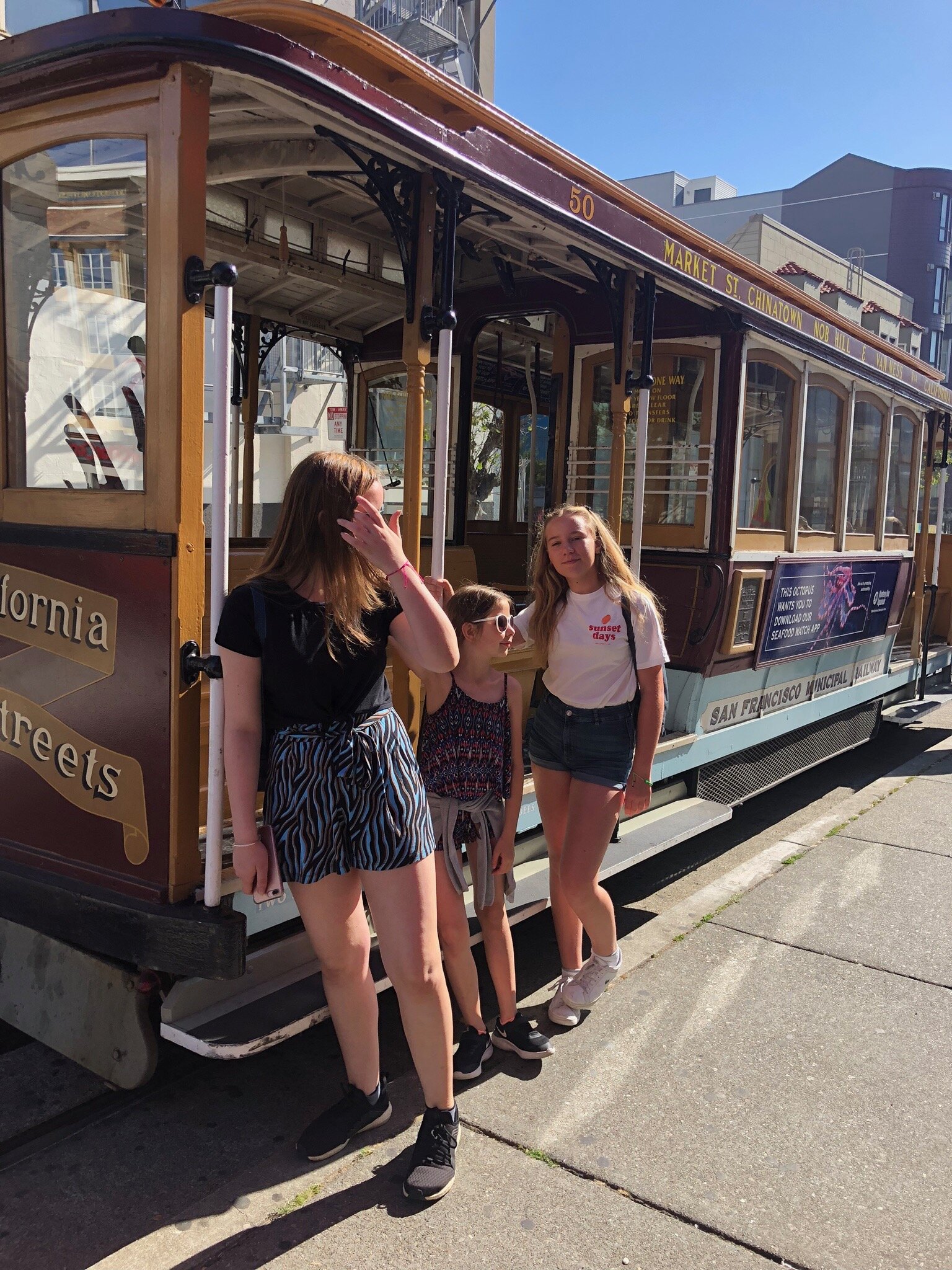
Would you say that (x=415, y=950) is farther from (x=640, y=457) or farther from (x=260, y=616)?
(x=640, y=457)

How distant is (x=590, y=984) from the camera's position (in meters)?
3.62

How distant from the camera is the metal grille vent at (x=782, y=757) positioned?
575 centimetres

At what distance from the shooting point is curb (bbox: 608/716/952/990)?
446 cm

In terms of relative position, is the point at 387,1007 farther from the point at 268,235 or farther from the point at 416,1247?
the point at 268,235

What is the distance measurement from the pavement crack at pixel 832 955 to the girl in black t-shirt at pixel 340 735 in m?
2.31

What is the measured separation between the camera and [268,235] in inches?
191

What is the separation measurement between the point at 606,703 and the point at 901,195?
43488 mm

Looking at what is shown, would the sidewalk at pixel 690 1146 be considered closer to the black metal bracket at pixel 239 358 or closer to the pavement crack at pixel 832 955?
the pavement crack at pixel 832 955

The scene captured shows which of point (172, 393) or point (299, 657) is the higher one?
point (172, 393)

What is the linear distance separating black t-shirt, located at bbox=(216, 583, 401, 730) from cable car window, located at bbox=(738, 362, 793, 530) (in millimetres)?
3355

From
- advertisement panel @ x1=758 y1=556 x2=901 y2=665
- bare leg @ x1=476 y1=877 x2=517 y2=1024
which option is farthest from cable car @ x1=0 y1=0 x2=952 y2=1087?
advertisement panel @ x1=758 y1=556 x2=901 y2=665

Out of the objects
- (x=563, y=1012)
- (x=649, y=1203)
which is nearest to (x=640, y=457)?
(x=563, y=1012)

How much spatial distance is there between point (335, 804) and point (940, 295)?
45.2 meters

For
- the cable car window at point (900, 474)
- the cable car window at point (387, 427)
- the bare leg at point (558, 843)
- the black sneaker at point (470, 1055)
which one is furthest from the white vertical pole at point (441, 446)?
the cable car window at point (900, 474)
